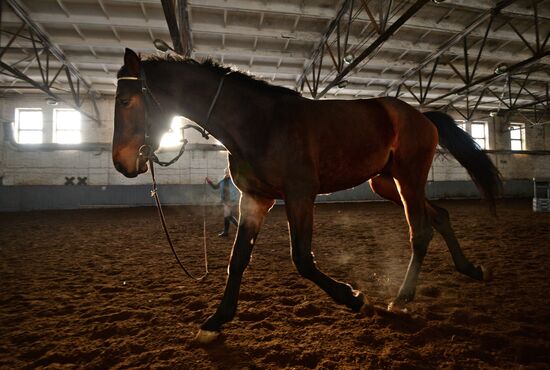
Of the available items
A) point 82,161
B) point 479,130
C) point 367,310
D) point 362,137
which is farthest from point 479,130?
point 82,161

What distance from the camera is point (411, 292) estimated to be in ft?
9.40

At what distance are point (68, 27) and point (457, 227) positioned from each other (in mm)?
13996

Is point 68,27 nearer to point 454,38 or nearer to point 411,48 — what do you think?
point 411,48

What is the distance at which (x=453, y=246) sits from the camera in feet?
11.0

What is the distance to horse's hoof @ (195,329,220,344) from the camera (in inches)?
88.7

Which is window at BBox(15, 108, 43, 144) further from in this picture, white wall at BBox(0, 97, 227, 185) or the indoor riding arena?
the indoor riding arena

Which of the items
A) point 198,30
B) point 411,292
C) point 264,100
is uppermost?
point 198,30

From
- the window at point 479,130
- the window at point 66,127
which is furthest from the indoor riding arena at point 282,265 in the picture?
the window at point 479,130

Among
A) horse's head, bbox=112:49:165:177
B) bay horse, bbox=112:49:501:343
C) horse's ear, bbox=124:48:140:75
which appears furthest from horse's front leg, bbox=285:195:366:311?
horse's ear, bbox=124:48:140:75

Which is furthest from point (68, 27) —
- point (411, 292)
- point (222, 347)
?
point (411, 292)

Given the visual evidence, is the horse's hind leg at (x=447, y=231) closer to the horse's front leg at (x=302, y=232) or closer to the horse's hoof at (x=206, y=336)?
the horse's front leg at (x=302, y=232)

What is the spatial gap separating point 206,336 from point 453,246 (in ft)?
9.51

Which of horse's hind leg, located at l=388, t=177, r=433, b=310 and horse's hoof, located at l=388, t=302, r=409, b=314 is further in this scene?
horse's hind leg, located at l=388, t=177, r=433, b=310

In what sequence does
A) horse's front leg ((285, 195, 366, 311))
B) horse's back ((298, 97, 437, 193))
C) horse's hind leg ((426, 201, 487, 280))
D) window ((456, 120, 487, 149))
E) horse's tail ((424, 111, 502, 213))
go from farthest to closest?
window ((456, 120, 487, 149)), horse's tail ((424, 111, 502, 213)), horse's hind leg ((426, 201, 487, 280)), horse's back ((298, 97, 437, 193)), horse's front leg ((285, 195, 366, 311))
